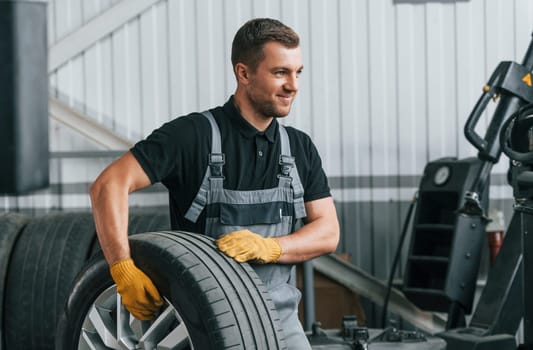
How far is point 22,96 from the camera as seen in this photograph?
0.57 m


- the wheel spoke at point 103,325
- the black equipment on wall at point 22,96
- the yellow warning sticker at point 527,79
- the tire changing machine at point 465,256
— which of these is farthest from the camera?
the yellow warning sticker at point 527,79

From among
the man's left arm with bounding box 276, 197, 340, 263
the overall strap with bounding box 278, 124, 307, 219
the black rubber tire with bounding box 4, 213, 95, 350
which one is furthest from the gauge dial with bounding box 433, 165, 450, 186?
the overall strap with bounding box 278, 124, 307, 219

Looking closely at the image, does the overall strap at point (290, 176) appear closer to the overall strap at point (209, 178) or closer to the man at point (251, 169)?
the man at point (251, 169)

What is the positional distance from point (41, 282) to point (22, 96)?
314 cm

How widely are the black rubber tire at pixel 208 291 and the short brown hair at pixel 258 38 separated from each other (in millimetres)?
511

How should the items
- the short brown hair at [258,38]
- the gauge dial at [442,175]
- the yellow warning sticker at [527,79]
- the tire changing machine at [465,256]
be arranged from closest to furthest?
the short brown hair at [258,38] → the tire changing machine at [465,256] → the yellow warning sticker at [527,79] → the gauge dial at [442,175]

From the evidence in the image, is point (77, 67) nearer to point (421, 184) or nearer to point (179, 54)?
point (179, 54)

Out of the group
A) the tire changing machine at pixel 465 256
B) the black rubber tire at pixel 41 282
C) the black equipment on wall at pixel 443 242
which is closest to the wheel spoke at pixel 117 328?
the tire changing machine at pixel 465 256

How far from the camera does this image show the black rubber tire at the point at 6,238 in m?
3.61

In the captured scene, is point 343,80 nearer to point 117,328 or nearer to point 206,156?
point 206,156

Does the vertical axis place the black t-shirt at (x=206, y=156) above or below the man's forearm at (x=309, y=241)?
above

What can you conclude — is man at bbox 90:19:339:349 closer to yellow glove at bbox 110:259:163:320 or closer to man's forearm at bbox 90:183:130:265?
man's forearm at bbox 90:183:130:265

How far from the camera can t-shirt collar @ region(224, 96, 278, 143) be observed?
2.27 meters

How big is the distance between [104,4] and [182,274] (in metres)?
3.01
